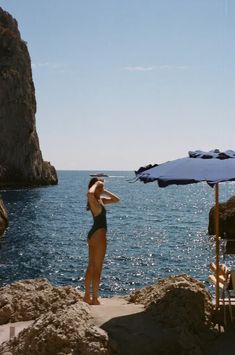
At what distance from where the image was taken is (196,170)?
8414 mm

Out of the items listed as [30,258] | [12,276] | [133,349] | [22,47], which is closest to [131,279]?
[12,276]

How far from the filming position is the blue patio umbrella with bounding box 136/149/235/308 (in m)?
8.03

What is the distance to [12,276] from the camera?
24.6 meters

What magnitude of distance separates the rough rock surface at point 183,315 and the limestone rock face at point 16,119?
263 feet

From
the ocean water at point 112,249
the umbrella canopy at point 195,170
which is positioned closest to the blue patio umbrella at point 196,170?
the umbrella canopy at point 195,170

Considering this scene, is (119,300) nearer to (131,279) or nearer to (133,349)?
(133,349)

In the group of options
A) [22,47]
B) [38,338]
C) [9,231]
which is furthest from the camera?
[22,47]

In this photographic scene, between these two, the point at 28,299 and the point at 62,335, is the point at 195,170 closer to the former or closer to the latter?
the point at 62,335

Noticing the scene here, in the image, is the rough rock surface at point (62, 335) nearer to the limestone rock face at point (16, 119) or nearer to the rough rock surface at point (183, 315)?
the rough rock surface at point (183, 315)

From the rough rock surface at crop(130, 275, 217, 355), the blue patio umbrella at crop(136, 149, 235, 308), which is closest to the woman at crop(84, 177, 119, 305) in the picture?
the blue patio umbrella at crop(136, 149, 235, 308)

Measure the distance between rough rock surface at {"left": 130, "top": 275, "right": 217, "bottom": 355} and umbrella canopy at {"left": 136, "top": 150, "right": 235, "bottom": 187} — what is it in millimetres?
1889

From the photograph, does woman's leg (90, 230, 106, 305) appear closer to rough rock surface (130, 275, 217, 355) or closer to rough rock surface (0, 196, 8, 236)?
rough rock surface (130, 275, 217, 355)

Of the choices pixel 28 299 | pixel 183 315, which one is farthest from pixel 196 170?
pixel 28 299

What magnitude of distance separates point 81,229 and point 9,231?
23.9 ft
